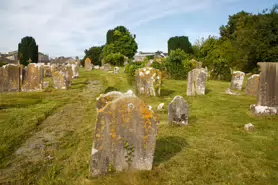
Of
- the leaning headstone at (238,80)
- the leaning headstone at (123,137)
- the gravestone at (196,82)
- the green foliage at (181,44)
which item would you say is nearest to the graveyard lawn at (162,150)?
the leaning headstone at (123,137)

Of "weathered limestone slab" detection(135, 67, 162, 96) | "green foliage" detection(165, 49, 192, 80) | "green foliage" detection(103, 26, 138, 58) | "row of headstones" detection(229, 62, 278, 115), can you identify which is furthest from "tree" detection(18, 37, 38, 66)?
"row of headstones" detection(229, 62, 278, 115)

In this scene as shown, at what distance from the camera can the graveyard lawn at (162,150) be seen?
4496 mm

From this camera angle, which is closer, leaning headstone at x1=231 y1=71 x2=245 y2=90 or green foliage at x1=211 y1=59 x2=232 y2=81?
leaning headstone at x1=231 y1=71 x2=245 y2=90

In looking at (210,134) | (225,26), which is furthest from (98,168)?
(225,26)

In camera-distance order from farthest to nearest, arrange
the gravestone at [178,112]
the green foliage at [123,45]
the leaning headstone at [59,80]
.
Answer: the green foliage at [123,45], the leaning headstone at [59,80], the gravestone at [178,112]

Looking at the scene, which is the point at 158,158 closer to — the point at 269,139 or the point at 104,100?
the point at 104,100

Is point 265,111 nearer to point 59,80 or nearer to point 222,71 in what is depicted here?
point 59,80

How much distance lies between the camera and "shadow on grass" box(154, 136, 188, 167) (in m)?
5.35

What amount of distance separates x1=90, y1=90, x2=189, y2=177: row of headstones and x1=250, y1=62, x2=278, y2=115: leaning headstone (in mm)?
7186

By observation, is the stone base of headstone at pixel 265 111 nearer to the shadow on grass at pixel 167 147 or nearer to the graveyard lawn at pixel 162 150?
the graveyard lawn at pixel 162 150

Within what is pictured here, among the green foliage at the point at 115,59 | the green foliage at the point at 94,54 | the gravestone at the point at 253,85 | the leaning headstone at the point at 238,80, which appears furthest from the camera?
the green foliage at the point at 94,54

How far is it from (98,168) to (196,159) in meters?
2.50

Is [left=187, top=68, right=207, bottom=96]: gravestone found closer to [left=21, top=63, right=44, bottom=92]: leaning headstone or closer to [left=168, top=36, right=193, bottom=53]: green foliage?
[left=21, top=63, right=44, bottom=92]: leaning headstone

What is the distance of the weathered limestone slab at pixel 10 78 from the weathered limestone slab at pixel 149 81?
9429mm
